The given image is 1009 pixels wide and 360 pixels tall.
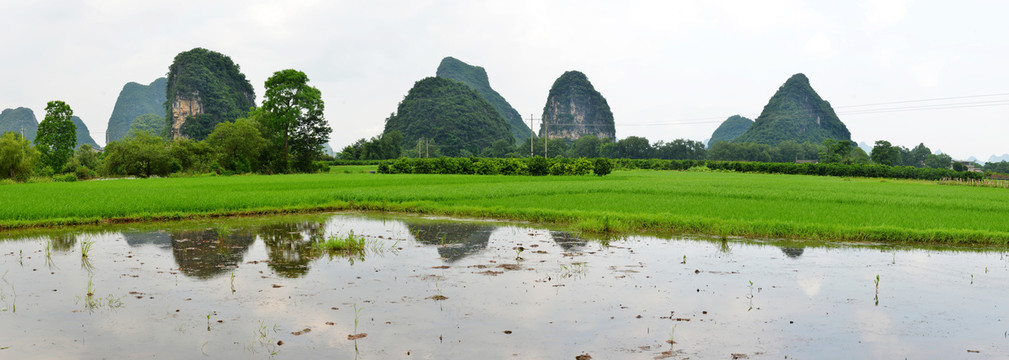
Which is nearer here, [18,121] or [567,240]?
[567,240]

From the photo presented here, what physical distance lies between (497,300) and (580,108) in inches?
6747

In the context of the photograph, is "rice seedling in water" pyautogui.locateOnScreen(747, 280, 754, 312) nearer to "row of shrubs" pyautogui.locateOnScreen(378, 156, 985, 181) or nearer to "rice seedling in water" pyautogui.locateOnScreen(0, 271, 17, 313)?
"rice seedling in water" pyautogui.locateOnScreen(0, 271, 17, 313)

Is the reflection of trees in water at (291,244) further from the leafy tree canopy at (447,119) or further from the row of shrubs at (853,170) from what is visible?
the leafy tree canopy at (447,119)

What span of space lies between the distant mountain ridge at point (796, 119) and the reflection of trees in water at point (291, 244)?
144103 mm

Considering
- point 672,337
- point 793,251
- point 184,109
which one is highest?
point 184,109

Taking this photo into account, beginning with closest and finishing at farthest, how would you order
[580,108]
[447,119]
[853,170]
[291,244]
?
[291,244], [853,170], [447,119], [580,108]

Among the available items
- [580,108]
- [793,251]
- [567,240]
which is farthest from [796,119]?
[567,240]

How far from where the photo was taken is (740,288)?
716 centimetres

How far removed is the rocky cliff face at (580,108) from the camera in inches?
6796

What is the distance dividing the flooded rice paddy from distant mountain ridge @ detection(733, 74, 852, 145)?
144234 millimetres

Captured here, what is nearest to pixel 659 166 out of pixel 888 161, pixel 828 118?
pixel 888 161

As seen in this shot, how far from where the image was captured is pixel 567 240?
1125 centimetres

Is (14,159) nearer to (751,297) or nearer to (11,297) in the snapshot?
(11,297)

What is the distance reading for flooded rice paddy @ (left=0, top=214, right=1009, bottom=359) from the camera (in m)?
4.90
